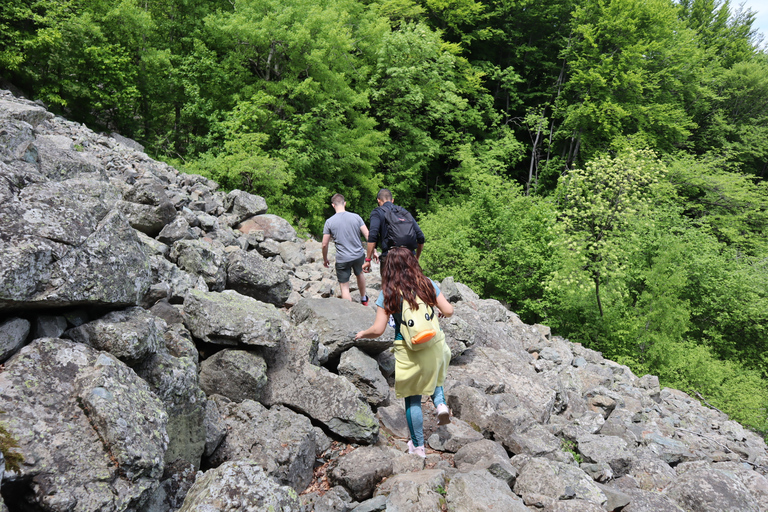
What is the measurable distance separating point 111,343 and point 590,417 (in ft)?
22.2

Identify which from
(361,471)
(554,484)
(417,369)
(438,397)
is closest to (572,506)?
(554,484)

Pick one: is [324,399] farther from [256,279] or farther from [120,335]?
[256,279]

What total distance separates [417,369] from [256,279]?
323cm

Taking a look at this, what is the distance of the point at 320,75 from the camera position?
19.1 meters

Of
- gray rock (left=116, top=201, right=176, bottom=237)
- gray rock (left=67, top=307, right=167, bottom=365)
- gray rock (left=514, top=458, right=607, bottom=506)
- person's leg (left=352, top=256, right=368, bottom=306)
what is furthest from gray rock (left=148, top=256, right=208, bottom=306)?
gray rock (left=514, top=458, right=607, bottom=506)

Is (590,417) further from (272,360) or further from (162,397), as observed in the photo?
(162,397)

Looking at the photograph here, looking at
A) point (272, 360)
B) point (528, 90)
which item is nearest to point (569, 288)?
point (272, 360)

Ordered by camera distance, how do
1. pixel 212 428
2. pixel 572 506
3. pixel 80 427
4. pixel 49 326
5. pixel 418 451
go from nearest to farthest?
1. pixel 80 427
2. pixel 49 326
3. pixel 572 506
4. pixel 212 428
5. pixel 418 451

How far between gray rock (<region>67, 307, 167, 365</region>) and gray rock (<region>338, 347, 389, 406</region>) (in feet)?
8.17

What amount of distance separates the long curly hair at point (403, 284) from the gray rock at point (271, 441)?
5.02 ft

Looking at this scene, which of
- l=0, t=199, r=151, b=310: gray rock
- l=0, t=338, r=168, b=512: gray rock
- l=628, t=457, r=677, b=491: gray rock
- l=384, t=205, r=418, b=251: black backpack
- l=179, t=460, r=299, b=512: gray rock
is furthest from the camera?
l=384, t=205, r=418, b=251: black backpack

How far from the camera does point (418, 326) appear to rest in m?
4.24

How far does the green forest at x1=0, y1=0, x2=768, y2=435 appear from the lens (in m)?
16.5

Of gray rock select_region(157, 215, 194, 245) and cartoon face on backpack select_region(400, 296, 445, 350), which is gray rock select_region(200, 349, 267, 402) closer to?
cartoon face on backpack select_region(400, 296, 445, 350)
